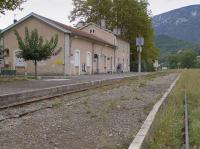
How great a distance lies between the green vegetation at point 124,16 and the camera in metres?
72.0

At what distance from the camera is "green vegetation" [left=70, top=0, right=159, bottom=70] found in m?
72.0

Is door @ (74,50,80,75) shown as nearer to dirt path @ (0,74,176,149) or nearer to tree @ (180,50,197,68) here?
dirt path @ (0,74,176,149)

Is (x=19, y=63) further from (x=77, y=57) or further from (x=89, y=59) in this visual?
(x=89, y=59)

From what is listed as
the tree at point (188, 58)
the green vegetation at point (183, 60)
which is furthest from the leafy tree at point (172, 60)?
the tree at point (188, 58)

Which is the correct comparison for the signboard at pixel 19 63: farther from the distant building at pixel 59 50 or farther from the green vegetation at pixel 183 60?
the green vegetation at pixel 183 60

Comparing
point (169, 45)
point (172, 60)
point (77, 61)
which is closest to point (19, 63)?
point (77, 61)

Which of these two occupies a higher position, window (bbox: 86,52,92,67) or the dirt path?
window (bbox: 86,52,92,67)

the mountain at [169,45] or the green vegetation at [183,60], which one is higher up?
the mountain at [169,45]

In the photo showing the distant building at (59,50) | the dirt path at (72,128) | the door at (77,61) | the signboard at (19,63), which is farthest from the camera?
the door at (77,61)

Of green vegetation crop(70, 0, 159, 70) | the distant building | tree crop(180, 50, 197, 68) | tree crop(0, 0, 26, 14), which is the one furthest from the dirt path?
tree crop(180, 50, 197, 68)

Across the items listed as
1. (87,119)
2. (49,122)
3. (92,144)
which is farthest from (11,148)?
(87,119)

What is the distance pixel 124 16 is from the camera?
71500 millimetres

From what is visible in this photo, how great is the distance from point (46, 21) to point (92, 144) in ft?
126

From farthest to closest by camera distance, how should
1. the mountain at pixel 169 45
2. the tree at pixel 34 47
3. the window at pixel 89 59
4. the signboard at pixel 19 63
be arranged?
the mountain at pixel 169 45 → the window at pixel 89 59 → the signboard at pixel 19 63 → the tree at pixel 34 47
